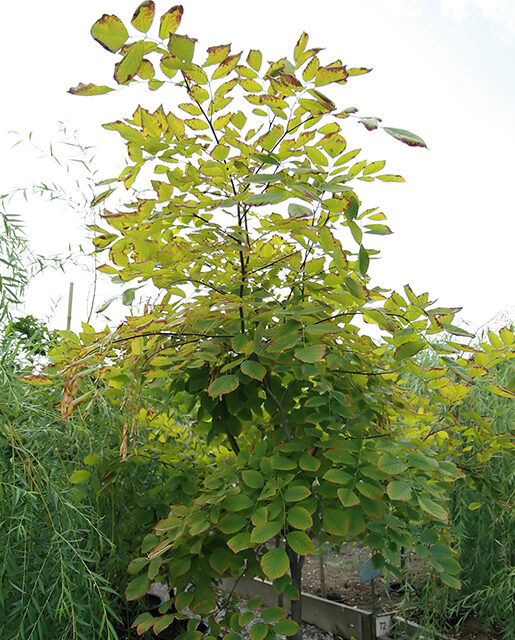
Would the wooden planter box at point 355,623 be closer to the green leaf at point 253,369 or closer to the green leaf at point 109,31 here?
the green leaf at point 253,369

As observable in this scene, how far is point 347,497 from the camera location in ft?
3.80

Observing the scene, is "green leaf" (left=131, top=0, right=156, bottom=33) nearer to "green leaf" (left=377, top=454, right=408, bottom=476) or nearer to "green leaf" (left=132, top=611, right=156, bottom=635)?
"green leaf" (left=377, top=454, right=408, bottom=476)

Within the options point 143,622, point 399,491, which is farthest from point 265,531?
point 143,622

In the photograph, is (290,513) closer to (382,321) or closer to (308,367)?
(308,367)

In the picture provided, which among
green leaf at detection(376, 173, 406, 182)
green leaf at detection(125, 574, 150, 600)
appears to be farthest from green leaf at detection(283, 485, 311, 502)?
green leaf at detection(376, 173, 406, 182)

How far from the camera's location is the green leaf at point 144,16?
0.98 m

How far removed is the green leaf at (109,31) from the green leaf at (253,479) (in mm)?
905

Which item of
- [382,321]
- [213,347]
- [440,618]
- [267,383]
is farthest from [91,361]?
[440,618]

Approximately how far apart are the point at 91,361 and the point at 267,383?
0.46 m

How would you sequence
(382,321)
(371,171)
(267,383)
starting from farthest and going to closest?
(267,383) → (371,171) → (382,321)

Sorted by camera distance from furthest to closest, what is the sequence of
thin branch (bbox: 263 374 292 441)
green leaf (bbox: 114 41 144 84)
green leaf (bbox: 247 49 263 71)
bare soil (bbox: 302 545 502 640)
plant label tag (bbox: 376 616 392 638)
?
bare soil (bbox: 302 545 502 640) → plant label tag (bbox: 376 616 392 638) → thin branch (bbox: 263 374 292 441) → green leaf (bbox: 247 49 263 71) → green leaf (bbox: 114 41 144 84)

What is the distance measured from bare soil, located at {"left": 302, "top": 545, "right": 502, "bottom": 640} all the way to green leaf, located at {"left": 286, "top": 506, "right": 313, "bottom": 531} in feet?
6.12

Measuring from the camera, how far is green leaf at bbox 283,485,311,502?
1.16 metres

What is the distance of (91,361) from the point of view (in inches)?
54.7
